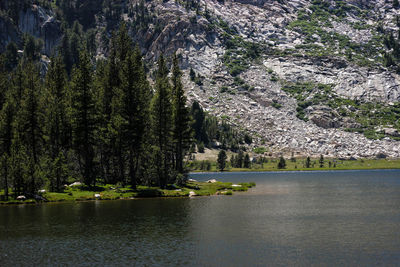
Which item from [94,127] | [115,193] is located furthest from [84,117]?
[115,193]

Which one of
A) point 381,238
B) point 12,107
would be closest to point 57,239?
point 381,238

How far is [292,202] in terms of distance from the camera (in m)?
77.4

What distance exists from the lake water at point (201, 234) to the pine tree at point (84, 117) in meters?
18.4

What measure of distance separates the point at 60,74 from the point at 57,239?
71.3 metres

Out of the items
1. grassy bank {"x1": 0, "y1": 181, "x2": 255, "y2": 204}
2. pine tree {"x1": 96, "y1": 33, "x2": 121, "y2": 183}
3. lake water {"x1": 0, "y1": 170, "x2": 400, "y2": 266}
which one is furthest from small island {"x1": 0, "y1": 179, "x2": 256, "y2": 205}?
pine tree {"x1": 96, "y1": 33, "x2": 121, "y2": 183}

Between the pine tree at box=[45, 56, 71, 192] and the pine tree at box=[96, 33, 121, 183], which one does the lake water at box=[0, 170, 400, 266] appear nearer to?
the pine tree at box=[45, 56, 71, 192]

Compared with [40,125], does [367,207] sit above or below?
below

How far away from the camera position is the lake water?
36.0 meters

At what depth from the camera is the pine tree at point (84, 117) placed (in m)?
89.9

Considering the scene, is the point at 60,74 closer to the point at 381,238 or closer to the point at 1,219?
the point at 1,219

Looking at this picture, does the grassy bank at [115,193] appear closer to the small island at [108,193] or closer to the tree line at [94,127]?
the small island at [108,193]

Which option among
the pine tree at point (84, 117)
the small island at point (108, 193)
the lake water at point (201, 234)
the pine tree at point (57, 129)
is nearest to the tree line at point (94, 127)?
the pine tree at point (84, 117)

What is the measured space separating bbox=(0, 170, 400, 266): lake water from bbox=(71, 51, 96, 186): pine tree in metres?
18.4

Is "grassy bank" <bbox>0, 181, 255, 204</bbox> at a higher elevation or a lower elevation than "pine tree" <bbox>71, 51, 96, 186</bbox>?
lower
